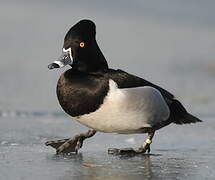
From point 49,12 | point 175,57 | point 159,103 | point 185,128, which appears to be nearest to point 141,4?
point 49,12

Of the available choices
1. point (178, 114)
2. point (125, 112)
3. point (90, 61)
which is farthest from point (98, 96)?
point (178, 114)

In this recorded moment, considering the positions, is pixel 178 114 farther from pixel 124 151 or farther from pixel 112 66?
pixel 112 66

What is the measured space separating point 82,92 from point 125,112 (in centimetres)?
34

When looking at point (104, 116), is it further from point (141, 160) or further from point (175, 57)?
point (175, 57)

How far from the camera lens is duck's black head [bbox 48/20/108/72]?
569 centimetres

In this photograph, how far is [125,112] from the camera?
5504 mm

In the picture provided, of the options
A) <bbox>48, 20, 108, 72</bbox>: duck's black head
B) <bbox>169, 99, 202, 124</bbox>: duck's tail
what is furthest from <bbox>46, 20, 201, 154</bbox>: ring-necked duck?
<bbox>169, 99, 202, 124</bbox>: duck's tail

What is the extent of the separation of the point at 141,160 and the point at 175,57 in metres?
7.29

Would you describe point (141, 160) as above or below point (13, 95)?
above

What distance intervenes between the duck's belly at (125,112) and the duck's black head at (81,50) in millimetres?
323

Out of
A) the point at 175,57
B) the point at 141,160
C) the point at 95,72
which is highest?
the point at 95,72

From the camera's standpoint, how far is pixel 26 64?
1096cm

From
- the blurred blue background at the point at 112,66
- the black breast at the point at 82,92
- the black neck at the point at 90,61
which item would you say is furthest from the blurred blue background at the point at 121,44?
the black breast at the point at 82,92

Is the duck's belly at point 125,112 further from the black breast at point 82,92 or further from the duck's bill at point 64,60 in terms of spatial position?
the duck's bill at point 64,60
